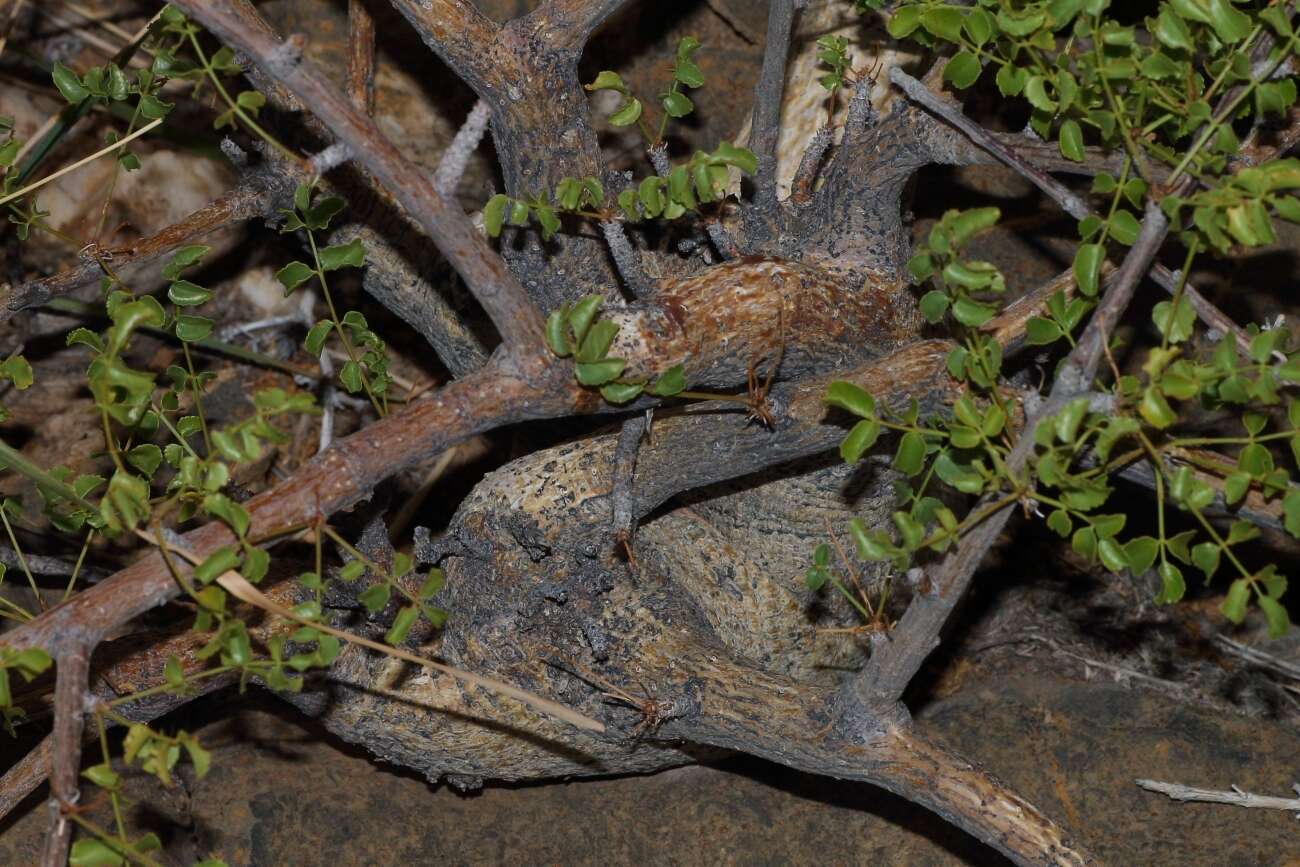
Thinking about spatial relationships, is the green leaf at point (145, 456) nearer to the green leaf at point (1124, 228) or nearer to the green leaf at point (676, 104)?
the green leaf at point (676, 104)

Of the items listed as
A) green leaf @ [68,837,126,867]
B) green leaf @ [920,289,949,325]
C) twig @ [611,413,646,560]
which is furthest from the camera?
twig @ [611,413,646,560]

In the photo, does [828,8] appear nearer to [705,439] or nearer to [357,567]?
[705,439]

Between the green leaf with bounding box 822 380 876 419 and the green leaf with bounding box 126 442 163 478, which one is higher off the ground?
the green leaf with bounding box 126 442 163 478

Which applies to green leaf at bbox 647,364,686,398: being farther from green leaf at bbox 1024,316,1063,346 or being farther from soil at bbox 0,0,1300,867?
soil at bbox 0,0,1300,867

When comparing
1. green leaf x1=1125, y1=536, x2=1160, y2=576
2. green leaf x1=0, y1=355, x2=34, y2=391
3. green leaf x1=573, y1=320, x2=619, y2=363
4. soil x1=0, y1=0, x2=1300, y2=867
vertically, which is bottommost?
soil x1=0, y1=0, x2=1300, y2=867

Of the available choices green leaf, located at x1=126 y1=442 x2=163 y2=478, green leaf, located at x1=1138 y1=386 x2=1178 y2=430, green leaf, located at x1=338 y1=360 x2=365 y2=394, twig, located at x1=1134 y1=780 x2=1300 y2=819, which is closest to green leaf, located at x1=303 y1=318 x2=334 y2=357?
green leaf, located at x1=338 y1=360 x2=365 y2=394

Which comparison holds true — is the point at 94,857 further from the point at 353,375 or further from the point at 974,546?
the point at 974,546

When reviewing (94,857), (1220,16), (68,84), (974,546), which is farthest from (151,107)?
(1220,16)
